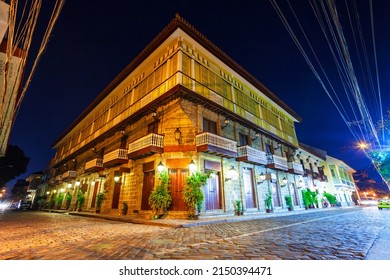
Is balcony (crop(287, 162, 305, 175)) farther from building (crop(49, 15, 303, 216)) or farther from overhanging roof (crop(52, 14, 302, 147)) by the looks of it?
overhanging roof (crop(52, 14, 302, 147))

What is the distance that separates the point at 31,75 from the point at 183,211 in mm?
8549

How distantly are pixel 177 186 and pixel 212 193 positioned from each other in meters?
2.13

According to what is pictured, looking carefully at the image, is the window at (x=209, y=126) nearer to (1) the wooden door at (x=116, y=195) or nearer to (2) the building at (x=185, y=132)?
(2) the building at (x=185, y=132)

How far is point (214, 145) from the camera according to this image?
1029 centimetres

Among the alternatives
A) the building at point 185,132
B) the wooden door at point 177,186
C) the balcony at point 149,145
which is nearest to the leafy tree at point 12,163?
the building at point 185,132

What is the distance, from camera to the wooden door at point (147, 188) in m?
10.8

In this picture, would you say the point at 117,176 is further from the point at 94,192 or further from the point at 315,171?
the point at 315,171

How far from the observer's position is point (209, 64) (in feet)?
43.2

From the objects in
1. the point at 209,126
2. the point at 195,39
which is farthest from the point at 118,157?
the point at 195,39

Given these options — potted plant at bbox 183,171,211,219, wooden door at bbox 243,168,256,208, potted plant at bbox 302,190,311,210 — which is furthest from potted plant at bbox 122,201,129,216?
potted plant at bbox 302,190,311,210

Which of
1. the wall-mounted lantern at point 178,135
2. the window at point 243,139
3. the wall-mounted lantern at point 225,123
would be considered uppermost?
the wall-mounted lantern at point 225,123

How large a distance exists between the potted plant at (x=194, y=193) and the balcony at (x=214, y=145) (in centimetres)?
158

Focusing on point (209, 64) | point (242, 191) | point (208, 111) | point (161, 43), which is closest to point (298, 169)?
point (242, 191)

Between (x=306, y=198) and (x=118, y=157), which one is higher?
(x=118, y=157)
